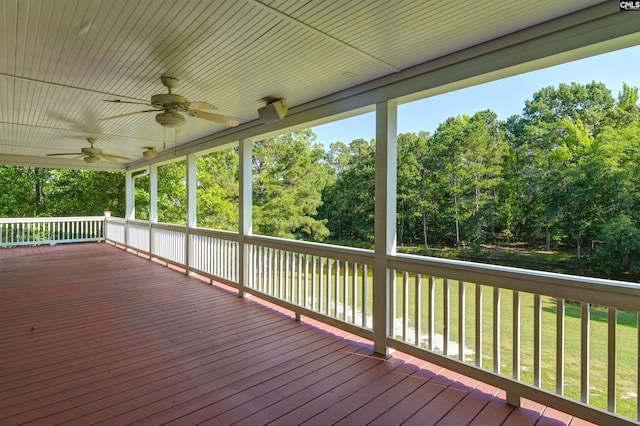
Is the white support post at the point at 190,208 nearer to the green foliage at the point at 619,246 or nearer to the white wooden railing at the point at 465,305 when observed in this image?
the white wooden railing at the point at 465,305

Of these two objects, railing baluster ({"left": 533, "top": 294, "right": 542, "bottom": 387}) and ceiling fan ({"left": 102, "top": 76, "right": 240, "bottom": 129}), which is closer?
railing baluster ({"left": 533, "top": 294, "right": 542, "bottom": 387})

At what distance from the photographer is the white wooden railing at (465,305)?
200 cm

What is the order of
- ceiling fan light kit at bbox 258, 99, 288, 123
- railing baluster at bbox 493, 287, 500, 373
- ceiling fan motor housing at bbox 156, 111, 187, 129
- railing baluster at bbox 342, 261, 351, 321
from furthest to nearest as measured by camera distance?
ceiling fan light kit at bbox 258, 99, 288, 123 → railing baluster at bbox 342, 261, 351, 321 → ceiling fan motor housing at bbox 156, 111, 187, 129 → railing baluster at bbox 493, 287, 500, 373

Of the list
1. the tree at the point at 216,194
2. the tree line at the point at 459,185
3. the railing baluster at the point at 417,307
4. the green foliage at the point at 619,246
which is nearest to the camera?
the railing baluster at the point at 417,307

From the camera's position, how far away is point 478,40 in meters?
2.35

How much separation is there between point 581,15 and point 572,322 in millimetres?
8520

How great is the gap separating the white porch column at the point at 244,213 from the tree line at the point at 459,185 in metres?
8.18

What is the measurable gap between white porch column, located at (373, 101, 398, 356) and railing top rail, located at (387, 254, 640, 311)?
0.21 metres

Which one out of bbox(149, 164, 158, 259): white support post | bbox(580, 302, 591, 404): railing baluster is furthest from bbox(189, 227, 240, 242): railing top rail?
bbox(580, 302, 591, 404): railing baluster

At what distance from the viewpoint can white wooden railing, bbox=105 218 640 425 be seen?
2.00 m

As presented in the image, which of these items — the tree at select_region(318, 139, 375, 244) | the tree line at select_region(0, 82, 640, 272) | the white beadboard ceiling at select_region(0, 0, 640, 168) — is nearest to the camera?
the white beadboard ceiling at select_region(0, 0, 640, 168)

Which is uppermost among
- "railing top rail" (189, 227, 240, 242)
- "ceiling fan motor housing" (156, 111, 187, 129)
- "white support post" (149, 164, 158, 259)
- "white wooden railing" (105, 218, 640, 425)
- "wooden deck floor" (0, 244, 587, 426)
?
"ceiling fan motor housing" (156, 111, 187, 129)

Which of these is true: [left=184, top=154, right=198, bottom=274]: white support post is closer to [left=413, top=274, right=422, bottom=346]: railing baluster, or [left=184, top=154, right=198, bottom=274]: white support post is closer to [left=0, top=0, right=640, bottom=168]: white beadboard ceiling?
[left=0, top=0, right=640, bottom=168]: white beadboard ceiling

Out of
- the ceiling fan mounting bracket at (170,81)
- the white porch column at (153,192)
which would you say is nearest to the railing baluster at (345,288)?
the ceiling fan mounting bracket at (170,81)
